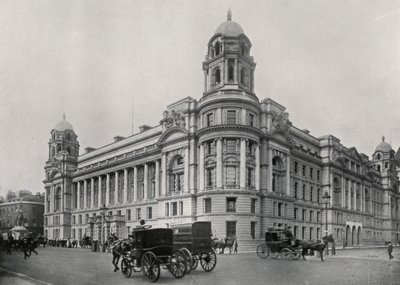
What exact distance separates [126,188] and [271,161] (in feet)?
87.4

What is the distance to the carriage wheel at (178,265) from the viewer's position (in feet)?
58.1

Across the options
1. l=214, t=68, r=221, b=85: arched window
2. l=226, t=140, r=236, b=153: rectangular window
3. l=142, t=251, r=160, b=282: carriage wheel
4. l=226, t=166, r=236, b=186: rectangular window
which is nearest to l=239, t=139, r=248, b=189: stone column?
l=226, t=166, r=236, b=186: rectangular window

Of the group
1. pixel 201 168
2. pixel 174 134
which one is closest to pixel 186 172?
pixel 201 168

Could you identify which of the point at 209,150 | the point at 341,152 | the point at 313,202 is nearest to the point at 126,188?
the point at 209,150

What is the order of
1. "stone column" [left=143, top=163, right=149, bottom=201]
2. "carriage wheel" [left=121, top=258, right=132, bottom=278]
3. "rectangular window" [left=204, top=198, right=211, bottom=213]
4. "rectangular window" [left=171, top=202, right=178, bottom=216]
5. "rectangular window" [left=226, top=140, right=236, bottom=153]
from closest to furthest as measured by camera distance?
"carriage wheel" [left=121, top=258, right=132, bottom=278], "rectangular window" [left=226, top=140, right=236, bottom=153], "rectangular window" [left=204, top=198, right=211, bottom=213], "rectangular window" [left=171, top=202, right=178, bottom=216], "stone column" [left=143, top=163, right=149, bottom=201]

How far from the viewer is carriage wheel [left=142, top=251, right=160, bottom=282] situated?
16.8 metres

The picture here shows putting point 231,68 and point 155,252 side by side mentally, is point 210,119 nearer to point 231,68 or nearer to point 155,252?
point 231,68

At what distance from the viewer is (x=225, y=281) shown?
17.2 meters

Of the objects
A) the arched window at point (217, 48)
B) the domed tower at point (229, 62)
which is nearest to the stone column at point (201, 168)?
the domed tower at point (229, 62)

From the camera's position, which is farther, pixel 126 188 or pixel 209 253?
pixel 126 188

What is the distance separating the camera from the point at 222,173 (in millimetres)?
46656

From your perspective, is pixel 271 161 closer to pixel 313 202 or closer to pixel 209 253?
pixel 313 202

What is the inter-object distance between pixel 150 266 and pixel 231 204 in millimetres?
30344

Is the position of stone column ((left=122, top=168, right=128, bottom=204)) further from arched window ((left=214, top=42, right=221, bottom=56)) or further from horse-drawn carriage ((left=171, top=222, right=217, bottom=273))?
horse-drawn carriage ((left=171, top=222, right=217, bottom=273))
